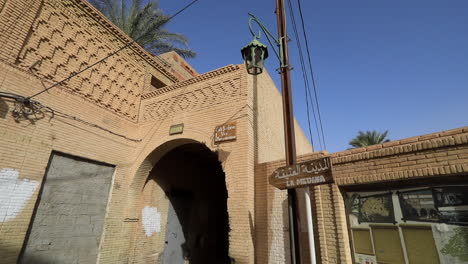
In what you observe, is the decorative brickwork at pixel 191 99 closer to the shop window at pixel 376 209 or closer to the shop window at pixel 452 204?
the shop window at pixel 376 209

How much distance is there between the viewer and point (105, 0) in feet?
33.8

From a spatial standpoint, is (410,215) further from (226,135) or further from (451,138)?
(226,135)

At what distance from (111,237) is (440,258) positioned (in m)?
6.91

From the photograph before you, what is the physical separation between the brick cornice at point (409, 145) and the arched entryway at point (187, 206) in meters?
4.36

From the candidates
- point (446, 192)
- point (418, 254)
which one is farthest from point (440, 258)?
point (446, 192)

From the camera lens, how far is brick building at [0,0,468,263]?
147 inches

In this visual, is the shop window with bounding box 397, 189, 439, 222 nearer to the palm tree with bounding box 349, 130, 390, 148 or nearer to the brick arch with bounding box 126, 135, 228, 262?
the brick arch with bounding box 126, 135, 228, 262

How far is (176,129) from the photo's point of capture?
6.78 metres

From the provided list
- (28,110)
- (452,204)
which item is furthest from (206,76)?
(452,204)

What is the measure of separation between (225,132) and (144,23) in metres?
7.95

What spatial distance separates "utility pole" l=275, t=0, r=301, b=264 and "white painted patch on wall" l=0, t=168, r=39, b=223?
5.22m

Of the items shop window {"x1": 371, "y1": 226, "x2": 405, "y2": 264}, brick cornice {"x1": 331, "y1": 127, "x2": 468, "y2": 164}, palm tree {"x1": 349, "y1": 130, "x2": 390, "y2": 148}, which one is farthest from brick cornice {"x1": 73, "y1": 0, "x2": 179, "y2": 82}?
palm tree {"x1": 349, "y1": 130, "x2": 390, "y2": 148}

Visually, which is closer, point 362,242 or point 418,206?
point 418,206

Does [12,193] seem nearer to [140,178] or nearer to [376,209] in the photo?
[140,178]
